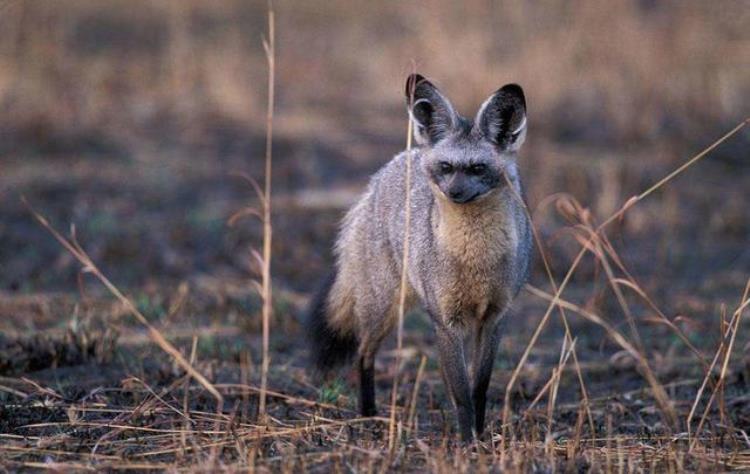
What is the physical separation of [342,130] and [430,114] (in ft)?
27.8

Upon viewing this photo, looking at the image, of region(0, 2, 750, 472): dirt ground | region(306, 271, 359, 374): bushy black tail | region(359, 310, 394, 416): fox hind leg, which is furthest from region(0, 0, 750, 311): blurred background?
region(359, 310, 394, 416): fox hind leg

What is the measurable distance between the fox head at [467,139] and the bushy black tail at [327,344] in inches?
53.6

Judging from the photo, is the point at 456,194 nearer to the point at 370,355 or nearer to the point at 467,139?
the point at 467,139

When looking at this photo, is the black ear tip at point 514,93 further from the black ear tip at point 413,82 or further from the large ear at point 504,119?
the black ear tip at point 413,82

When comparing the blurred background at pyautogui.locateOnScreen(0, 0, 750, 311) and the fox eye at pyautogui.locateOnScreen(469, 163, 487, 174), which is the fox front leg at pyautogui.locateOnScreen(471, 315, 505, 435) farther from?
the blurred background at pyautogui.locateOnScreen(0, 0, 750, 311)

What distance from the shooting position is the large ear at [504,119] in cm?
575

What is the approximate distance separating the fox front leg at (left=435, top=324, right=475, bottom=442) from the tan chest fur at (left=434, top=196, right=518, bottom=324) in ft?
0.36

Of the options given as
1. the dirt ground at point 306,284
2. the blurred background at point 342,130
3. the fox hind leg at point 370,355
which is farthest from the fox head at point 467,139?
the blurred background at point 342,130

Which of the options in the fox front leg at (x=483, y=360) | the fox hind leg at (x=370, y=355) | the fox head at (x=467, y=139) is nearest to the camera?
the fox head at (x=467, y=139)

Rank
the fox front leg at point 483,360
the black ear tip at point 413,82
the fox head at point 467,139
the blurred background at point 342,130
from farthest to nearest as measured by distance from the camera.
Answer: the blurred background at point 342,130 < the fox front leg at point 483,360 < the fox head at point 467,139 < the black ear tip at point 413,82

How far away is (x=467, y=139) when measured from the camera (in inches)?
232

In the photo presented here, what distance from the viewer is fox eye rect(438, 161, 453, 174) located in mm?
5773

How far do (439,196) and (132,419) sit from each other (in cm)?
181

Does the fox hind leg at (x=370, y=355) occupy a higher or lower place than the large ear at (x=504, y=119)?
lower
